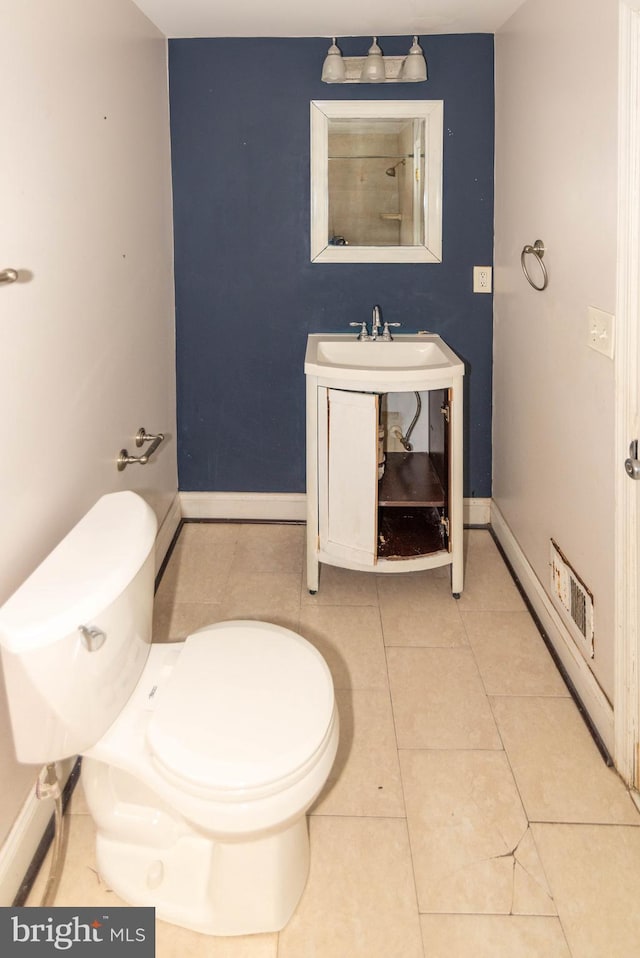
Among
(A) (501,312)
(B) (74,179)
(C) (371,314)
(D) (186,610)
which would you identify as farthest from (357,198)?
(D) (186,610)

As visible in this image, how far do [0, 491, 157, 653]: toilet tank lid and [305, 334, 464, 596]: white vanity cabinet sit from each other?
43.8 inches

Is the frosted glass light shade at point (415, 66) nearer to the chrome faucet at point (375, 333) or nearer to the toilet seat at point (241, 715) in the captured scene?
the chrome faucet at point (375, 333)

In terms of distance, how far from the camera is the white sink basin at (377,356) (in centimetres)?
281

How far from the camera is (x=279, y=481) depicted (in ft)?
12.2

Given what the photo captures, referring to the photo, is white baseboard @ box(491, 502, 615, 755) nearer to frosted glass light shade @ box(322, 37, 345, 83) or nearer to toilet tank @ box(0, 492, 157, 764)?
toilet tank @ box(0, 492, 157, 764)

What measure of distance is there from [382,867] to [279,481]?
211 cm

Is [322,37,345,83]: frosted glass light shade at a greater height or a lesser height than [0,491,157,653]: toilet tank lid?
greater

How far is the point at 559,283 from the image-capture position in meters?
2.47

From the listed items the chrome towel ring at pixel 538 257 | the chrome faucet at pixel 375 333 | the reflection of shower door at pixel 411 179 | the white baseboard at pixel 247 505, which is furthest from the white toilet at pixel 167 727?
the reflection of shower door at pixel 411 179

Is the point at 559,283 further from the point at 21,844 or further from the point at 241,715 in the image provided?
the point at 21,844

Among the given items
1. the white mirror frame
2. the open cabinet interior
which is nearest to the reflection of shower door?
the white mirror frame

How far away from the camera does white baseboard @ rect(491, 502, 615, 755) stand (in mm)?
2174

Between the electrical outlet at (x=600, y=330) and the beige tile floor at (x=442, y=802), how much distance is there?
997 millimetres

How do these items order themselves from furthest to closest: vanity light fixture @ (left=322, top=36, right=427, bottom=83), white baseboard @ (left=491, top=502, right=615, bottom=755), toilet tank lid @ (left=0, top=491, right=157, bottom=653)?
vanity light fixture @ (left=322, top=36, right=427, bottom=83), white baseboard @ (left=491, top=502, right=615, bottom=755), toilet tank lid @ (left=0, top=491, right=157, bottom=653)
